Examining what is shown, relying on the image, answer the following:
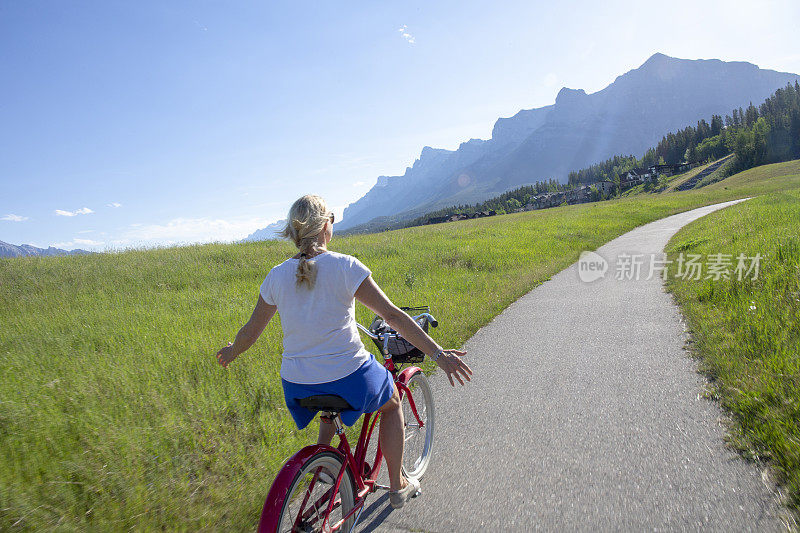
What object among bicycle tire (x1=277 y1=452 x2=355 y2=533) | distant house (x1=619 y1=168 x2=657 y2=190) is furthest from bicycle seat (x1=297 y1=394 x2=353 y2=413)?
distant house (x1=619 y1=168 x2=657 y2=190)

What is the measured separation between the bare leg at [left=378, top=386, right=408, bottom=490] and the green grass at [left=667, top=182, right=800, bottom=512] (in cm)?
250

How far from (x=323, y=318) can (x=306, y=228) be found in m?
0.50

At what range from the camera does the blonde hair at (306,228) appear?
2.17 meters

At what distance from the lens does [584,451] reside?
135 inches

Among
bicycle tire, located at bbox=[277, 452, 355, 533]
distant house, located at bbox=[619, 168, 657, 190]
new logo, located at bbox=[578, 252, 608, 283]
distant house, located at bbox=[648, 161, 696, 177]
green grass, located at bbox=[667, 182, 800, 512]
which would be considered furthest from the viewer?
distant house, located at bbox=[619, 168, 657, 190]

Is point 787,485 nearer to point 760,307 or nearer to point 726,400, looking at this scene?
point 726,400

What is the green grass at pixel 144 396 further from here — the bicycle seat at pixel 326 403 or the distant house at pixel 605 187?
the distant house at pixel 605 187

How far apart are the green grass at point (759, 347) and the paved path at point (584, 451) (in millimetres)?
197

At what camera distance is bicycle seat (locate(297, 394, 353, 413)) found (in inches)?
88.5

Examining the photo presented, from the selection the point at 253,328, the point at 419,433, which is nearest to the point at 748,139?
the point at 419,433

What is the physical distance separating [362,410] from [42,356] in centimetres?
608

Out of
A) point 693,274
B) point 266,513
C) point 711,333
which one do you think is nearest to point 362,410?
point 266,513

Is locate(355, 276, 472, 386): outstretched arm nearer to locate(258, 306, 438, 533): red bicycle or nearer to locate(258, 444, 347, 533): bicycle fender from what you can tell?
locate(258, 306, 438, 533): red bicycle

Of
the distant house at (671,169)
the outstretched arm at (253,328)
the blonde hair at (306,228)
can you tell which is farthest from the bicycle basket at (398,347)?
the distant house at (671,169)
